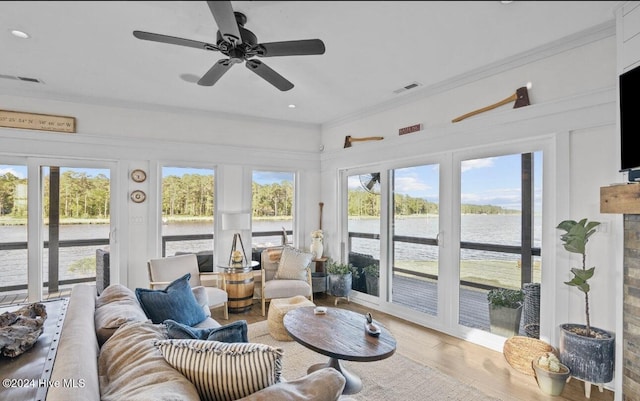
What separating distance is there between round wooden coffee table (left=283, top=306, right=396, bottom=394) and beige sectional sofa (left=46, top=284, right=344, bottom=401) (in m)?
0.82

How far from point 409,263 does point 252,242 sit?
237 cm

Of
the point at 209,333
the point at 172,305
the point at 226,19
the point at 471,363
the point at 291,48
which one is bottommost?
the point at 471,363

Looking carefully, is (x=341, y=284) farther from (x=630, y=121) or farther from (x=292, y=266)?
(x=630, y=121)

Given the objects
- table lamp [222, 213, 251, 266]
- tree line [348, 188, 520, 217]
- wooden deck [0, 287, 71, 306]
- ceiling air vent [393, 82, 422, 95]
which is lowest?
wooden deck [0, 287, 71, 306]

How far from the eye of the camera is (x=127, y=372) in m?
1.28

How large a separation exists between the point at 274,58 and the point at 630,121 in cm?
253

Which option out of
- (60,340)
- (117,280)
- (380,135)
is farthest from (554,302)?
(117,280)

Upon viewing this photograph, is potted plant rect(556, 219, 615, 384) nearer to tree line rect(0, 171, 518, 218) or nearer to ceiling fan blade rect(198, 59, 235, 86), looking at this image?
tree line rect(0, 171, 518, 218)

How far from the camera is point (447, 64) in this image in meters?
2.91

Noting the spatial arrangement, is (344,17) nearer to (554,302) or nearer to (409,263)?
(554,302)

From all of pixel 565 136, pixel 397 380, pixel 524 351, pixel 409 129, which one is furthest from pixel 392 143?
pixel 397 380

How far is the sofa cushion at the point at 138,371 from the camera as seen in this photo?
3.60 ft

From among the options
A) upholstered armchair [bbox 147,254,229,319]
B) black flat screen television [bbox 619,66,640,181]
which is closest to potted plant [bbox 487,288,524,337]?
black flat screen television [bbox 619,66,640,181]

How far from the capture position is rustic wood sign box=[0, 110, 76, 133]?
139 inches
